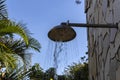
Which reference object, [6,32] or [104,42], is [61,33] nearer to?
[104,42]

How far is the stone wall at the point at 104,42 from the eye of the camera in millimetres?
7246

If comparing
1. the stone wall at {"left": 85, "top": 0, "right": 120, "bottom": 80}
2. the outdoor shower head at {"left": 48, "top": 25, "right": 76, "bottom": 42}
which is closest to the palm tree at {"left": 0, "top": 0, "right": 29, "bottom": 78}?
the stone wall at {"left": 85, "top": 0, "right": 120, "bottom": 80}

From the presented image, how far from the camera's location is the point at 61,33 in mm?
6914

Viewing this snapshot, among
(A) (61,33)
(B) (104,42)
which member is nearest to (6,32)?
(B) (104,42)

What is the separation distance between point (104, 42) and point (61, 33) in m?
1.41

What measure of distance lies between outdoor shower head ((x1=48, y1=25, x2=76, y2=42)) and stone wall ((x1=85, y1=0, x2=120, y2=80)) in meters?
0.78

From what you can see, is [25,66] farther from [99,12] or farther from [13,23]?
[99,12]

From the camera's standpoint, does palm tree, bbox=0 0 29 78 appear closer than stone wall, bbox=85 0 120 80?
No

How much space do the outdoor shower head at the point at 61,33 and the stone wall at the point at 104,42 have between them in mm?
778

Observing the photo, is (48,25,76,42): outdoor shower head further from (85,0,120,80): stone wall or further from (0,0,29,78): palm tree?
(0,0,29,78): palm tree

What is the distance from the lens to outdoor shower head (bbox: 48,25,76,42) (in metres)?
6.75

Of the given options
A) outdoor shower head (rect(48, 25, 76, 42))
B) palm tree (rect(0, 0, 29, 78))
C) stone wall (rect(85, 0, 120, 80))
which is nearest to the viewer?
outdoor shower head (rect(48, 25, 76, 42))

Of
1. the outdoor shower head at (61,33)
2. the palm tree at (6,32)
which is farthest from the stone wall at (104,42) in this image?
the palm tree at (6,32)

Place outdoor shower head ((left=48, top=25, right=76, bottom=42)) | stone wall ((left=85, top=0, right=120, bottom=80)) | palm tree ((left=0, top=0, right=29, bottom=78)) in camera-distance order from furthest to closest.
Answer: palm tree ((left=0, top=0, right=29, bottom=78))
stone wall ((left=85, top=0, right=120, bottom=80))
outdoor shower head ((left=48, top=25, right=76, bottom=42))
